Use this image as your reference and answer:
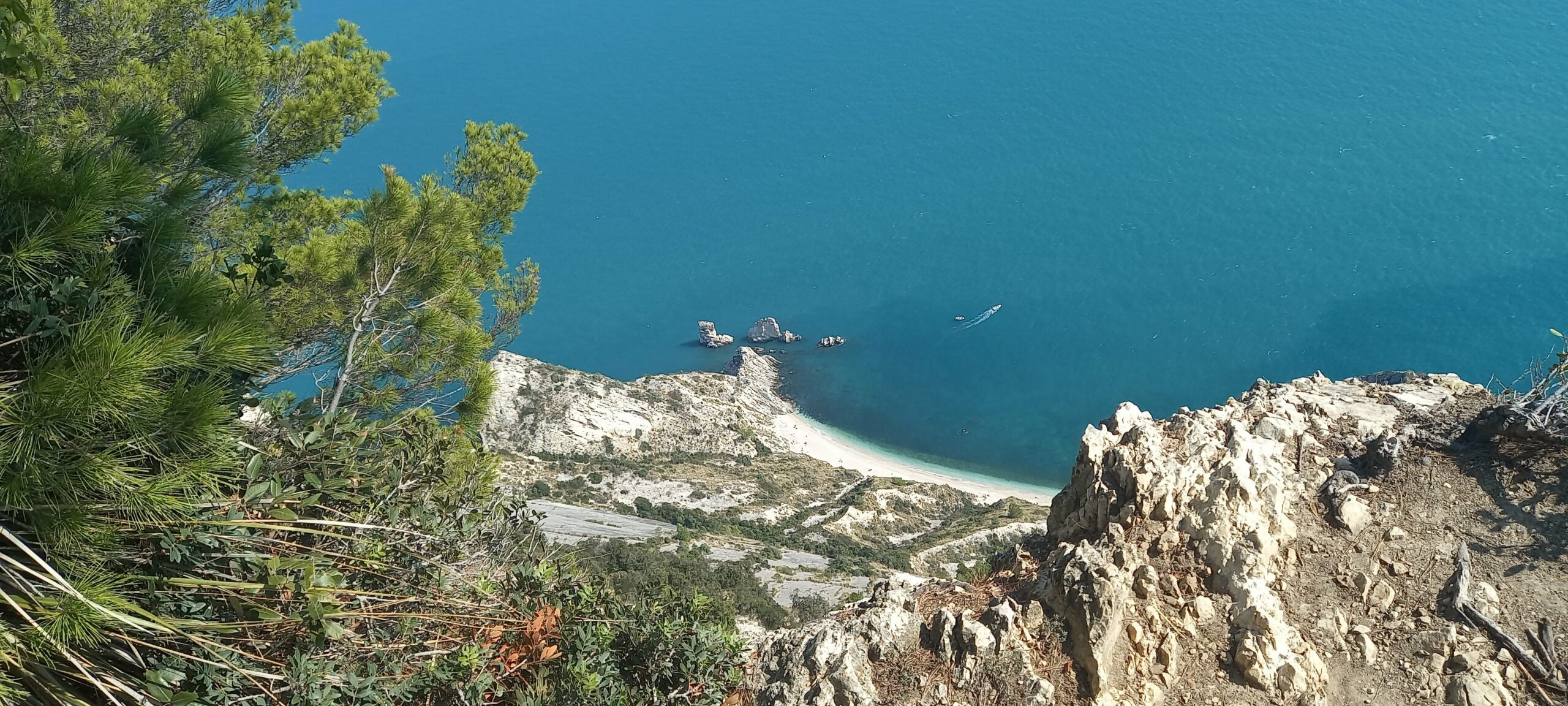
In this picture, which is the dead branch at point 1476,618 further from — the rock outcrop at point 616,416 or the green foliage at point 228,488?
the rock outcrop at point 616,416

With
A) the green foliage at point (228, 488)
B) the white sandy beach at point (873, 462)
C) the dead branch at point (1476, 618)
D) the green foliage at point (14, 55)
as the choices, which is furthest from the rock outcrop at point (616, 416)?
the dead branch at point (1476, 618)

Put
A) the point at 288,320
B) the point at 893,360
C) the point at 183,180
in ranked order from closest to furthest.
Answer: the point at 183,180 < the point at 288,320 < the point at 893,360

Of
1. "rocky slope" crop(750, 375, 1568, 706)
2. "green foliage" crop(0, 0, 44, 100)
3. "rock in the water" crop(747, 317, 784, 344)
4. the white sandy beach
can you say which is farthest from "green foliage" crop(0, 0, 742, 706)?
"rock in the water" crop(747, 317, 784, 344)

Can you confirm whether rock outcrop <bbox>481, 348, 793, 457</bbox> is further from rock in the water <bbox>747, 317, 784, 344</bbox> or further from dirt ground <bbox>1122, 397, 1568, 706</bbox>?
dirt ground <bbox>1122, 397, 1568, 706</bbox>

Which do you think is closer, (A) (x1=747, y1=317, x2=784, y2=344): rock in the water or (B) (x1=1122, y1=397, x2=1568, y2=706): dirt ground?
(B) (x1=1122, y1=397, x2=1568, y2=706): dirt ground

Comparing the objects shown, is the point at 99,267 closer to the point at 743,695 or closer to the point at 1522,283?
the point at 743,695

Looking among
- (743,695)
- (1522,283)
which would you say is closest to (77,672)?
(743,695)
